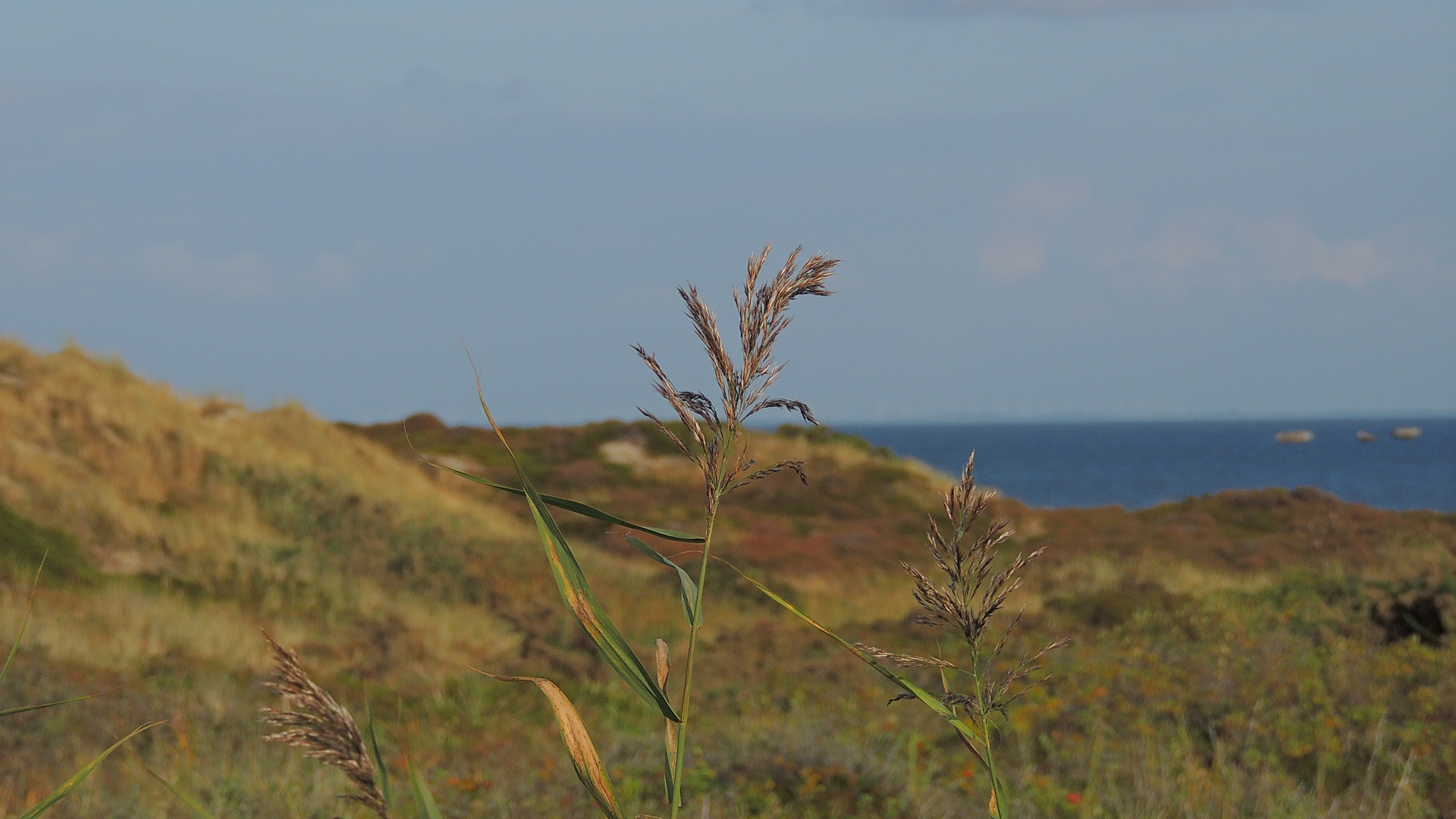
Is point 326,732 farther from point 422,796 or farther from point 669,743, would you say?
point 669,743

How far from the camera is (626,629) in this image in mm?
14320

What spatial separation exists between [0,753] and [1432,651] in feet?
30.9

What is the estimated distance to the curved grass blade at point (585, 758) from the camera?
1222 mm

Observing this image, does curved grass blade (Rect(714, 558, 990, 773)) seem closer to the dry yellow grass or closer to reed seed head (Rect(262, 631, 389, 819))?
reed seed head (Rect(262, 631, 389, 819))

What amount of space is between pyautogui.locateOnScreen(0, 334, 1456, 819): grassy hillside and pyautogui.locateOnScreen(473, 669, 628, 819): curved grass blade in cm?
21

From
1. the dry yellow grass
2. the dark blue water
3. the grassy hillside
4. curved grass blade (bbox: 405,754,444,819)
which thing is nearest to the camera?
curved grass blade (bbox: 405,754,444,819)

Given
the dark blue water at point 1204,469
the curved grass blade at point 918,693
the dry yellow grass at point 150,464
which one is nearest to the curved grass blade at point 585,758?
the curved grass blade at point 918,693

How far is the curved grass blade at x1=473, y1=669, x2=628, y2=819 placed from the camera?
4.01 feet

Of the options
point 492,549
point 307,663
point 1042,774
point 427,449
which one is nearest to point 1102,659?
point 1042,774

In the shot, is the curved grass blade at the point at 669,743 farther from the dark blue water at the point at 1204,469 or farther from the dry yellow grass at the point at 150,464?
the dark blue water at the point at 1204,469

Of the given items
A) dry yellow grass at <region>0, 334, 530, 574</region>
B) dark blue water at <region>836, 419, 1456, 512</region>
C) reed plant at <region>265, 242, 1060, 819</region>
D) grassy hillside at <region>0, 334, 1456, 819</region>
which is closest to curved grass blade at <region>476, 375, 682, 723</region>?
reed plant at <region>265, 242, 1060, 819</region>

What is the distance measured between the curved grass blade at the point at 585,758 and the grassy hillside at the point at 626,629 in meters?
0.21

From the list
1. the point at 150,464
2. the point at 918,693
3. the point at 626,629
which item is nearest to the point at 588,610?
the point at 918,693

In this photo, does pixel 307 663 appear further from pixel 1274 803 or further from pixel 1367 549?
pixel 1367 549
